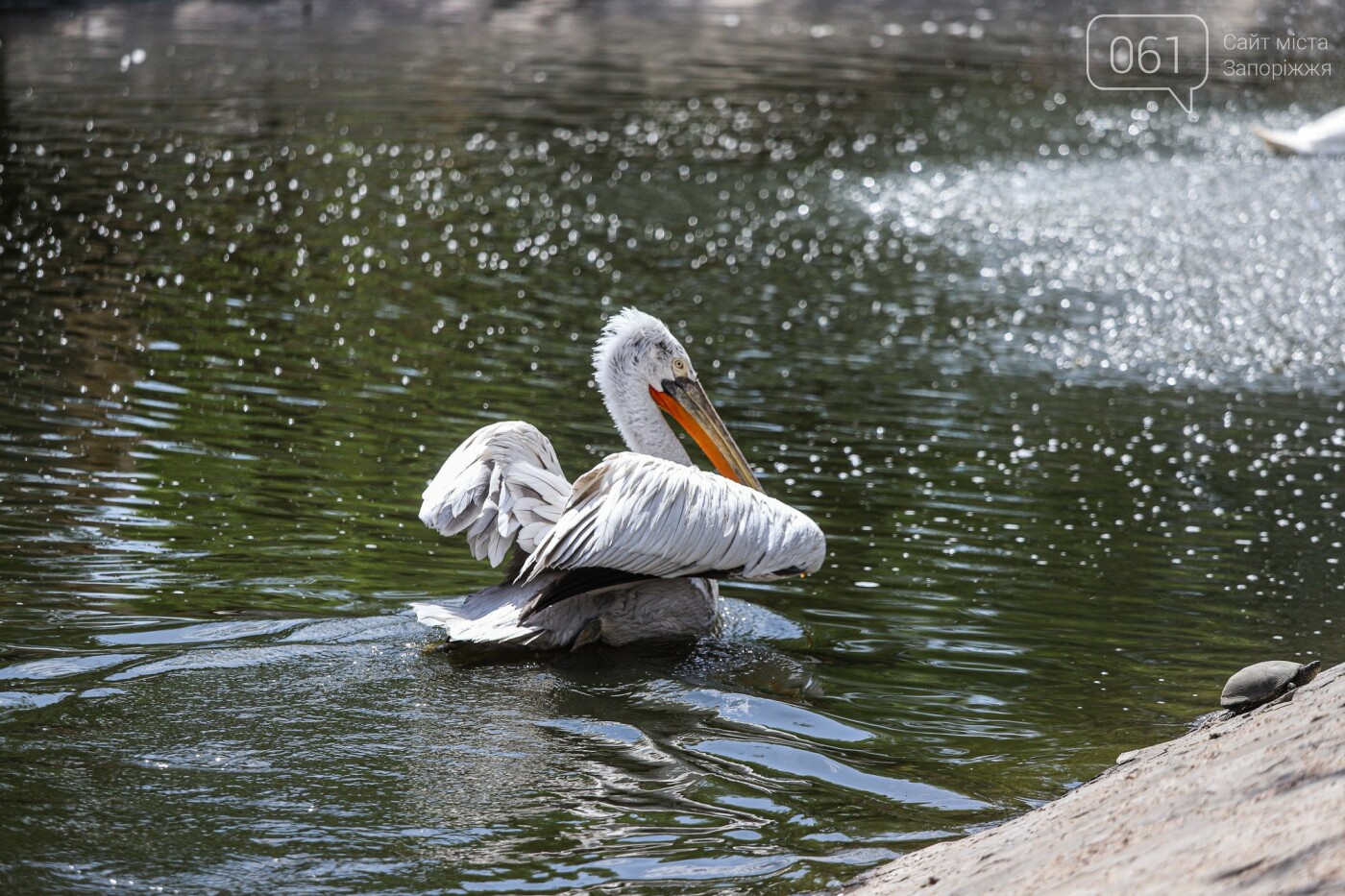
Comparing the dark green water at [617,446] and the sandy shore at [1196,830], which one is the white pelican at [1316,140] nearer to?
the dark green water at [617,446]

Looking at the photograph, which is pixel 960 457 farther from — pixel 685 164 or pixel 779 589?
pixel 685 164

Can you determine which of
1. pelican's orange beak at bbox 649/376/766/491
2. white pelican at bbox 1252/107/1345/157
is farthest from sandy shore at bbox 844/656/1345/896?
white pelican at bbox 1252/107/1345/157

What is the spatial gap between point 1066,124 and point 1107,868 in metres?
15.0

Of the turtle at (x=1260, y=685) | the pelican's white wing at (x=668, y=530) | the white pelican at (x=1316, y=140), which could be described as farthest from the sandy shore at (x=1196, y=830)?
the white pelican at (x=1316, y=140)

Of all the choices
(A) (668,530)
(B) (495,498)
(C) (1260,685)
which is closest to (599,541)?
(A) (668,530)

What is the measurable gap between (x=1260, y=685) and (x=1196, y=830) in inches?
52.1

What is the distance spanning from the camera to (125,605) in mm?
4898

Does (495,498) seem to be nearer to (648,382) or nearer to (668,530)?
(668,530)

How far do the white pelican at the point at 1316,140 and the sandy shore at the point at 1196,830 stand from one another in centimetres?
1109

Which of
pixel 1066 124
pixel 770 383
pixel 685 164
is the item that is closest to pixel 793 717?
pixel 770 383

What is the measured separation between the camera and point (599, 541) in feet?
Result: 14.8

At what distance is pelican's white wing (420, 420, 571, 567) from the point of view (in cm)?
480

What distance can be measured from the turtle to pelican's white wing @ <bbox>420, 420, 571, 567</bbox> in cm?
209

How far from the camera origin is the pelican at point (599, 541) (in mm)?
4566
